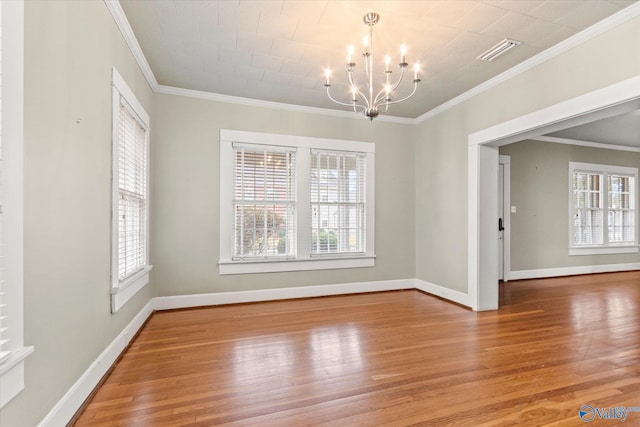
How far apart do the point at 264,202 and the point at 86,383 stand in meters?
2.77

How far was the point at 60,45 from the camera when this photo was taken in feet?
5.60

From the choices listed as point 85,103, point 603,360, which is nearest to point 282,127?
point 85,103

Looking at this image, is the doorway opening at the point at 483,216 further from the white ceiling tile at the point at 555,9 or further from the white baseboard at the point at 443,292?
the white ceiling tile at the point at 555,9

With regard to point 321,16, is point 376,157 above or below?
below

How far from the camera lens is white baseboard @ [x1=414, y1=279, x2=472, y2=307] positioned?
4147 mm

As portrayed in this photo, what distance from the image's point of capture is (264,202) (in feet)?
14.4

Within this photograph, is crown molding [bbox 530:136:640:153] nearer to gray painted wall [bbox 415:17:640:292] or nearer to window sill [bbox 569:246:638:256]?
window sill [bbox 569:246:638:256]

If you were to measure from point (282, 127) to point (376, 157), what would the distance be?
1.54m

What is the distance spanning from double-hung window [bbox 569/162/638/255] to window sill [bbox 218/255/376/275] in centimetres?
466

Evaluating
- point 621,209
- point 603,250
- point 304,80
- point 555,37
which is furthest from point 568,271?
point 304,80

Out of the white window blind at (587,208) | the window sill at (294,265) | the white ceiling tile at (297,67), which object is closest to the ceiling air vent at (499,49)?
the white ceiling tile at (297,67)

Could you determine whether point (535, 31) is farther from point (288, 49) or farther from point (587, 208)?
point (587, 208)

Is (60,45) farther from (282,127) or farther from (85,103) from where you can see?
(282,127)

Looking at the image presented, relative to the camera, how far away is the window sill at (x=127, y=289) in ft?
8.07
